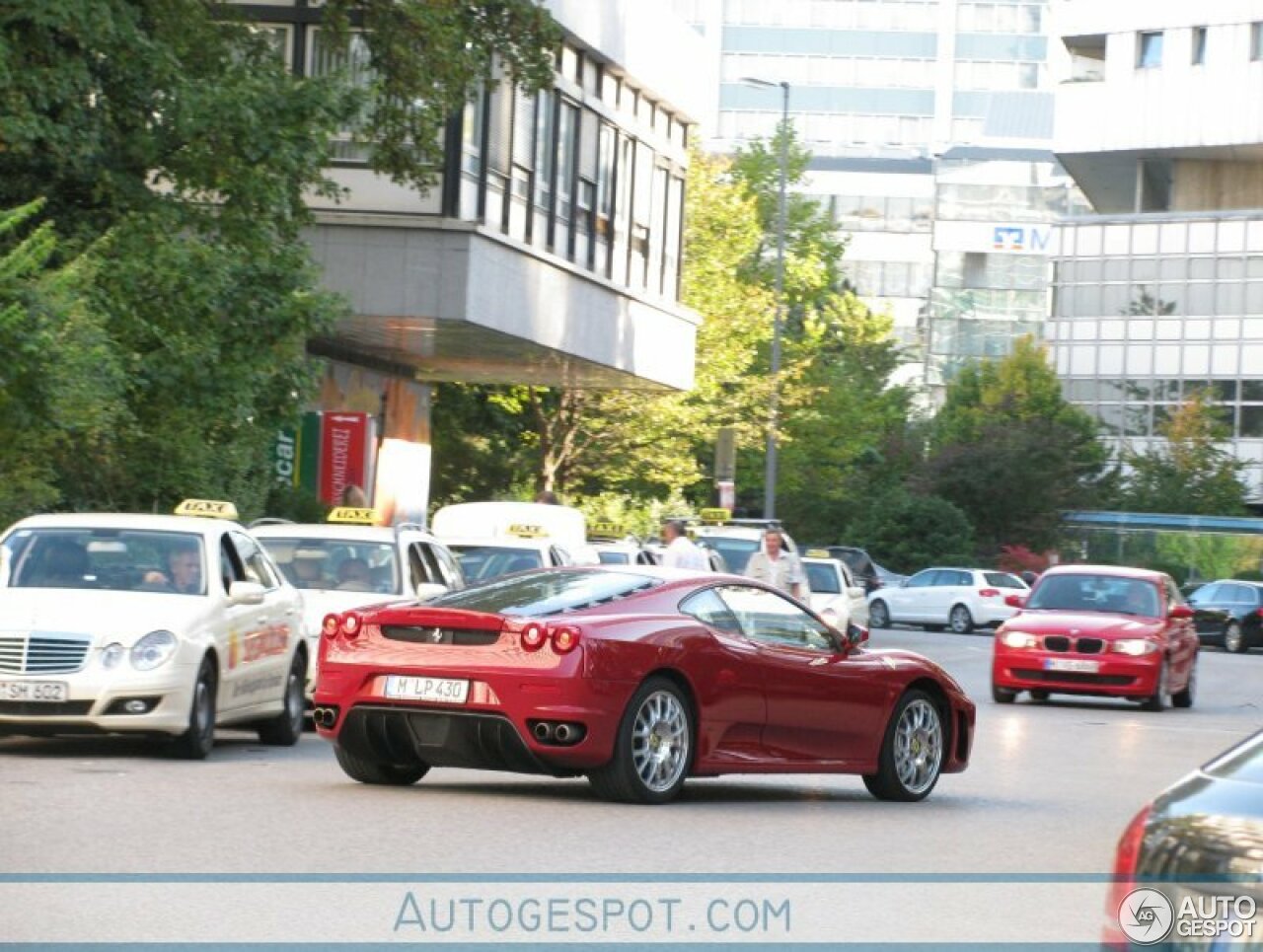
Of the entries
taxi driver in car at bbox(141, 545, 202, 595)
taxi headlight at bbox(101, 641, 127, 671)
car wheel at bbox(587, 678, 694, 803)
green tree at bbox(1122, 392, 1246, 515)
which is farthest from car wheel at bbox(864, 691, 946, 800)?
green tree at bbox(1122, 392, 1246, 515)

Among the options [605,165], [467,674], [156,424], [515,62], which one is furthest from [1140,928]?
[605,165]

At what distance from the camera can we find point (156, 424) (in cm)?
2692

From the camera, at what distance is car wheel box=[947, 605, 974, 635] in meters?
59.5

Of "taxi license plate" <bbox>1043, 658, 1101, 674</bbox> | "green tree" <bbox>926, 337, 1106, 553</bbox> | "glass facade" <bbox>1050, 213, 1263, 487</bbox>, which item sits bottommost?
"taxi license plate" <bbox>1043, 658, 1101, 674</bbox>

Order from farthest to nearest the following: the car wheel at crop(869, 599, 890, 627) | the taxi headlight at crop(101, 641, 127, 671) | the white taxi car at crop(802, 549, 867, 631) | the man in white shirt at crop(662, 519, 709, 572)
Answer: the car wheel at crop(869, 599, 890, 627), the white taxi car at crop(802, 549, 867, 631), the man in white shirt at crop(662, 519, 709, 572), the taxi headlight at crop(101, 641, 127, 671)

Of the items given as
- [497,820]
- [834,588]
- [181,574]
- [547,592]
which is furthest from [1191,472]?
[497,820]

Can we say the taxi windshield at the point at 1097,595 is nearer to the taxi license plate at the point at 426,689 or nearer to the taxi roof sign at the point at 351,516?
the taxi roof sign at the point at 351,516

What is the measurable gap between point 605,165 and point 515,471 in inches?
536

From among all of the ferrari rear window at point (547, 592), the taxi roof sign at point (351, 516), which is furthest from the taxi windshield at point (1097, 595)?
A: the ferrari rear window at point (547, 592)

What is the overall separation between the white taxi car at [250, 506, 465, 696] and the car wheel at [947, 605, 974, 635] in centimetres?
3847

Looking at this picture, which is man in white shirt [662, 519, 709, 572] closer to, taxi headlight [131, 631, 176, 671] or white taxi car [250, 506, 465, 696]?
white taxi car [250, 506, 465, 696]

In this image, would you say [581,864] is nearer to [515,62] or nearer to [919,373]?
[515,62]

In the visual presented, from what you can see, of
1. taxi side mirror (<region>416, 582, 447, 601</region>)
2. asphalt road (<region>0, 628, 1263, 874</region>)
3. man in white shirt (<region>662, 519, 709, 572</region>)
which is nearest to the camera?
asphalt road (<region>0, 628, 1263, 874</region>)

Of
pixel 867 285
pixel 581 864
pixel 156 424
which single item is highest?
pixel 867 285
